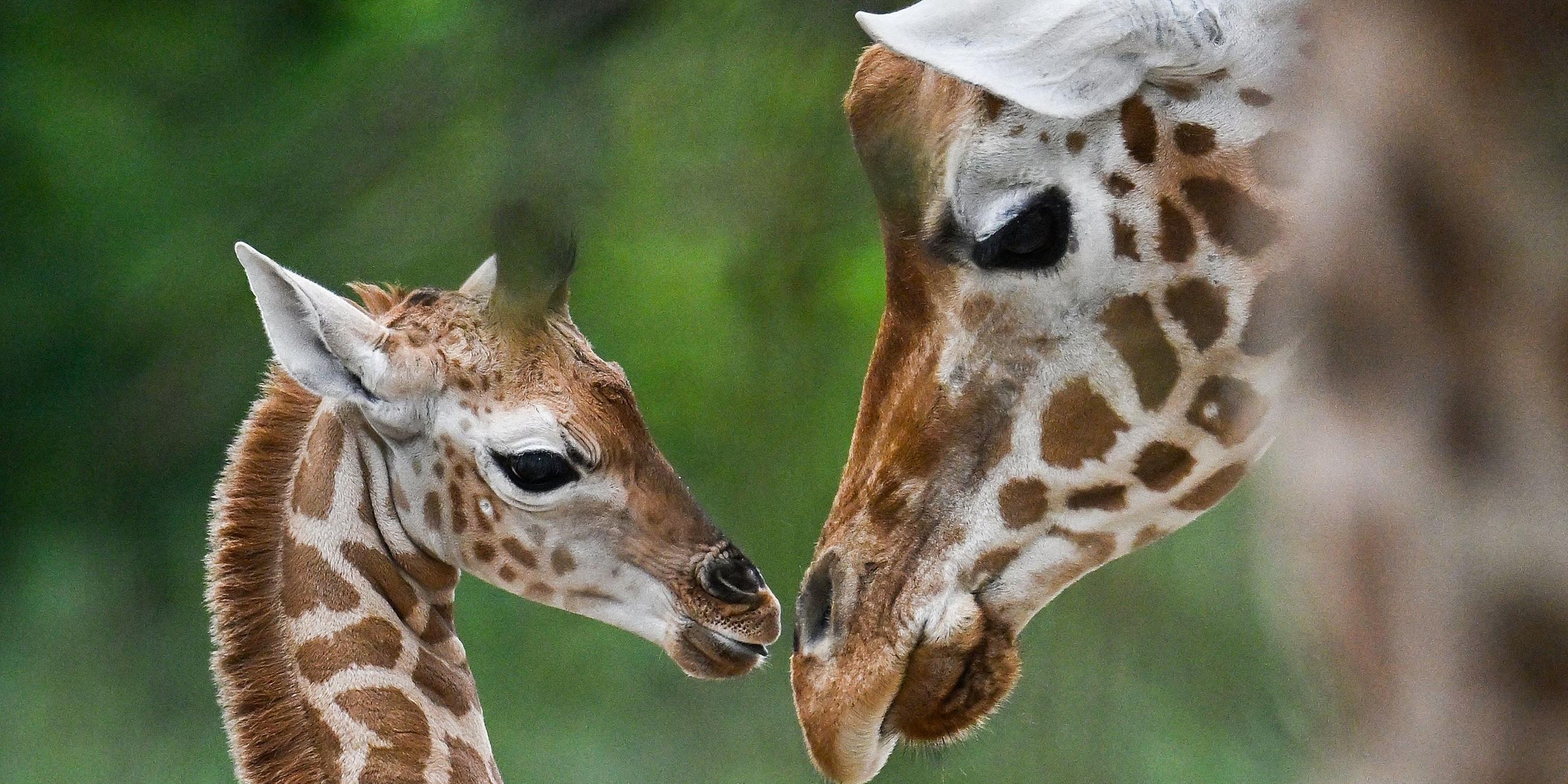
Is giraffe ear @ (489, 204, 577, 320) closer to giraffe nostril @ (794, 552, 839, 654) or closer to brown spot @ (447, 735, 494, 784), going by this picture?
giraffe nostril @ (794, 552, 839, 654)

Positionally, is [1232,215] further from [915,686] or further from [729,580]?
[729,580]

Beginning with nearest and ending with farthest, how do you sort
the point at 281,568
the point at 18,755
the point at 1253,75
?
the point at 1253,75 < the point at 281,568 < the point at 18,755

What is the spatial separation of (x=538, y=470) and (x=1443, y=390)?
155cm

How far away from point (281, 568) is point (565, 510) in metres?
0.42

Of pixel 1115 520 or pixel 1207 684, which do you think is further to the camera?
pixel 1207 684

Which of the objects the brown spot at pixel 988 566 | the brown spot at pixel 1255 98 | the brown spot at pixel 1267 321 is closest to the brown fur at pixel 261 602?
the brown spot at pixel 988 566

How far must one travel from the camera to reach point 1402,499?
85 cm

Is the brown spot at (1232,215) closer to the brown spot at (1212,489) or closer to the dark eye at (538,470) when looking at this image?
the brown spot at (1212,489)

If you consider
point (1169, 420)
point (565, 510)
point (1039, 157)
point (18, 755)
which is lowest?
point (18, 755)

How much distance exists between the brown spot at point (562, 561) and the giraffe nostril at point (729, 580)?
186 millimetres

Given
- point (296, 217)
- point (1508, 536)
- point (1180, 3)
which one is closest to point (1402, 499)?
point (1508, 536)

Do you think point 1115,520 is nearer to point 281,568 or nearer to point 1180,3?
point 1180,3

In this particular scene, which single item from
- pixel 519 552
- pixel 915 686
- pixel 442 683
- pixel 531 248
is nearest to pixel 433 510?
pixel 519 552

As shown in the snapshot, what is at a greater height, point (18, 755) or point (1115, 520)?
point (1115, 520)
